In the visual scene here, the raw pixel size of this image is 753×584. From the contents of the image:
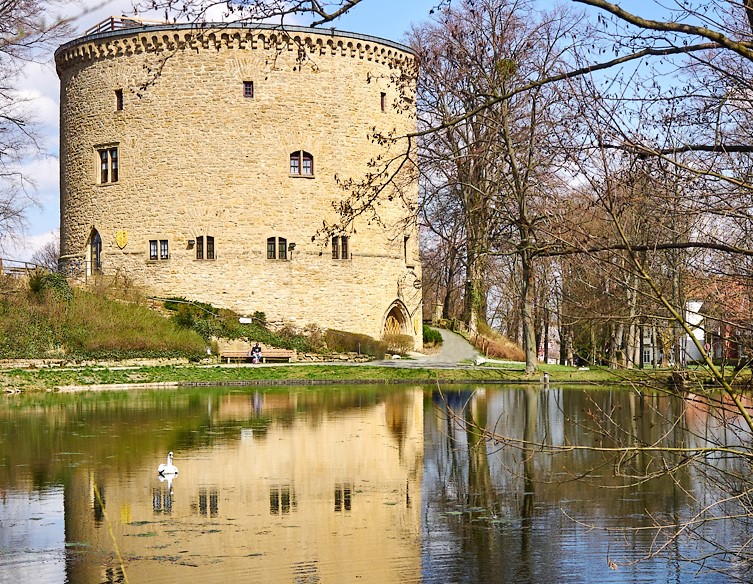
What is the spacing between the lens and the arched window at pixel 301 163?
131 ft

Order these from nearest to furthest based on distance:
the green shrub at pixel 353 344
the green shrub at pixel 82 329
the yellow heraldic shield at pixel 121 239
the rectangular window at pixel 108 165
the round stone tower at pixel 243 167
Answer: the green shrub at pixel 82 329
the green shrub at pixel 353 344
the round stone tower at pixel 243 167
the yellow heraldic shield at pixel 121 239
the rectangular window at pixel 108 165

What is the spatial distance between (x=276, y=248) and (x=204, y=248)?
2.53 meters

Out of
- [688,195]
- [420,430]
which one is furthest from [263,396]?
[688,195]

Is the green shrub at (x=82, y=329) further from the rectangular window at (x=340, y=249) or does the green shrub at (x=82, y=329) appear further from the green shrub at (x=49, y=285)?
the rectangular window at (x=340, y=249)

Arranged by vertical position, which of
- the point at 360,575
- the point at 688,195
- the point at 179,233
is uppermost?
the point at 179,233

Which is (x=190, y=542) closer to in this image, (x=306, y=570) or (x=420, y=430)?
(x=306, y=570)

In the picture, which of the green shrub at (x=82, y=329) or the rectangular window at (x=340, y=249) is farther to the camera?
the rectangular window at (x=340, y=249)

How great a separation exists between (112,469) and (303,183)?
90.3 feet

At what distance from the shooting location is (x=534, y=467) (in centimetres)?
1328

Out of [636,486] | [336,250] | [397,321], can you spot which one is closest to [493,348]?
[397,321]

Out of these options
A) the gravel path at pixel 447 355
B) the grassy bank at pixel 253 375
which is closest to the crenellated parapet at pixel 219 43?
the gravel path at pixel 447 355

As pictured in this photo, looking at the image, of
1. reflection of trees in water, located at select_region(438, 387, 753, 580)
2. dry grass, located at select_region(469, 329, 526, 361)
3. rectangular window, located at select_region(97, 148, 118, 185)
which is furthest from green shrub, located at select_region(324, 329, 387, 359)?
reflection of trees in water, located at select_region(438, 387, 753, 580)

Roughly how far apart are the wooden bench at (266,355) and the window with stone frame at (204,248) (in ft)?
16.4

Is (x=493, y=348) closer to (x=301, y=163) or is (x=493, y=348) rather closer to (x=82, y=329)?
(x=301, y=163)
